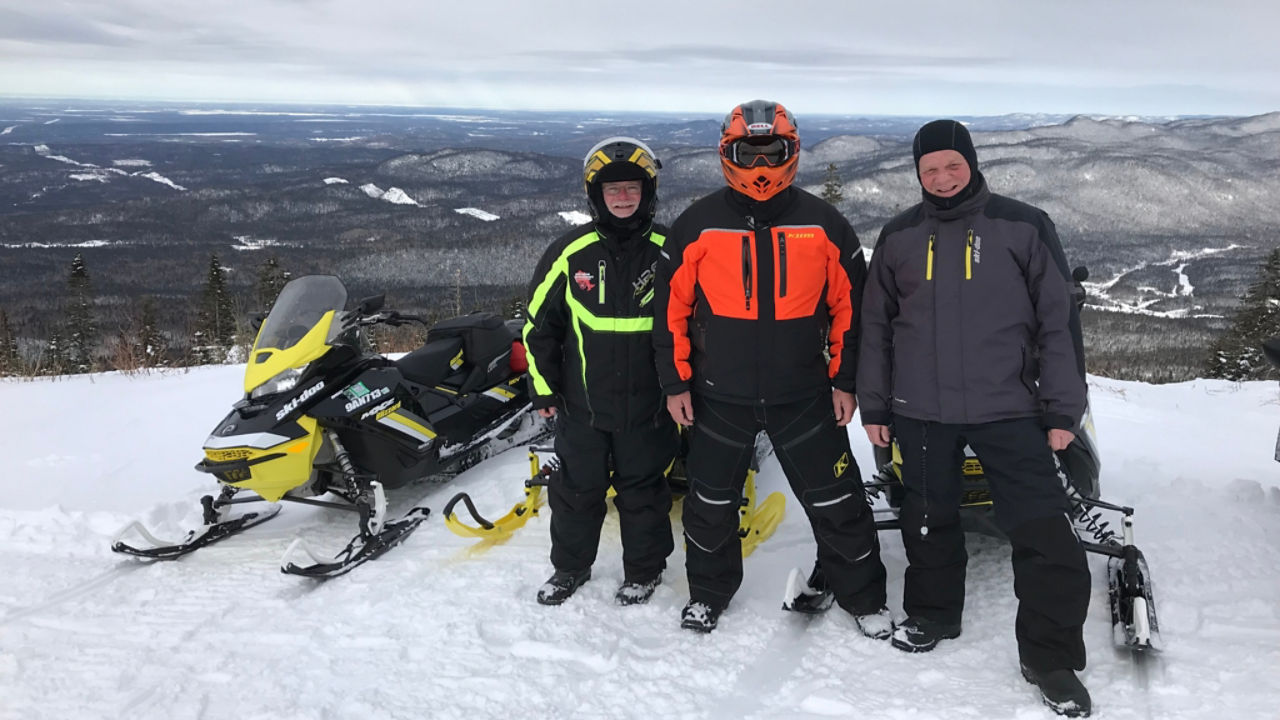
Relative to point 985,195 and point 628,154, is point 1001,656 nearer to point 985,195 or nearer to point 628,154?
point 985,195

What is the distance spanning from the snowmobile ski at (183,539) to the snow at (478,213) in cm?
13517

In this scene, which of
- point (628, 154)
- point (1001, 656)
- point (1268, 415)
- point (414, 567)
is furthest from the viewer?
point (1268, 415)

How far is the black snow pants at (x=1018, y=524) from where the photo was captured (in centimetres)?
253

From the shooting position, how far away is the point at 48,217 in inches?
4985

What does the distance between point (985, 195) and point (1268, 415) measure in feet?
20.5

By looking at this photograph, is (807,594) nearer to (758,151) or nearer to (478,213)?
(758,151)

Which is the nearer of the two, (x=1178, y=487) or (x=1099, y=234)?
(x=1178, y=487)

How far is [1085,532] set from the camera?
3.42 m

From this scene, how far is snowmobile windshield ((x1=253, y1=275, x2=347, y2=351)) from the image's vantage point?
404cm

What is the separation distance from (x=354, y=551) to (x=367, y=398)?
839mm

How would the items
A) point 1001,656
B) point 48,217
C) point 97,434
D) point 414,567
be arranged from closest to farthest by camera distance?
point 1001,656 → point 414,567 → point 97,434 → point 48,217

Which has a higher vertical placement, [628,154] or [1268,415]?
[628,154]

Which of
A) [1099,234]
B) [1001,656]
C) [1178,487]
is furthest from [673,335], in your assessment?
[1099,234]

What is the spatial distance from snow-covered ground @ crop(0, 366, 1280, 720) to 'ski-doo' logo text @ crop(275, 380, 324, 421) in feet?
2.51
